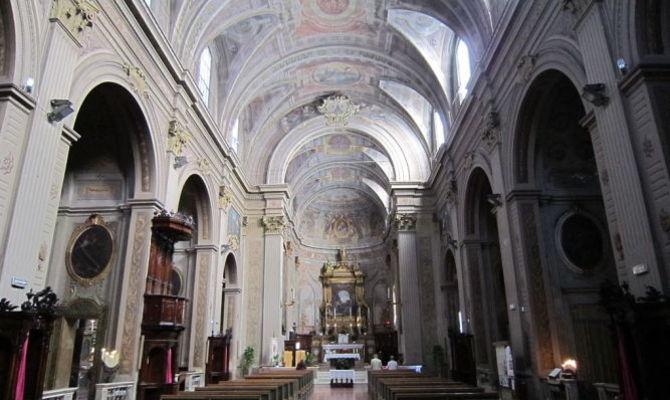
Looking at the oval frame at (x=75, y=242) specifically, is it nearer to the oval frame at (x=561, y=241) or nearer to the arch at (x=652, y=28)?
the oval frame at (x=561, y=241)

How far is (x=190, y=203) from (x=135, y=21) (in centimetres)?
710

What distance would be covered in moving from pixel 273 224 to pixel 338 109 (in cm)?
638

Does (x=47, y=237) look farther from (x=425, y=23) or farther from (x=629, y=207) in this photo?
(x=425, y=23)

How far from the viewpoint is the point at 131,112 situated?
1075cm

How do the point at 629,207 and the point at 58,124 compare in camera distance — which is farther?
the point at 58,124

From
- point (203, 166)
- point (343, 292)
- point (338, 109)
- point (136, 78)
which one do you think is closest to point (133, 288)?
point (136, 78)

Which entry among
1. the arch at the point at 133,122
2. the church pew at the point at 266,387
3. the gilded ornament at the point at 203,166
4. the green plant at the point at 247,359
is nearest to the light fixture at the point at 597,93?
the church pew at the point at 266,387

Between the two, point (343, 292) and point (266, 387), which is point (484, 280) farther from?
point (343, 292)

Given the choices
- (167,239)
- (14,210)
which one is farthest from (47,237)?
(167,239)

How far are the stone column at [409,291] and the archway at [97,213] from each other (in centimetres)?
1258

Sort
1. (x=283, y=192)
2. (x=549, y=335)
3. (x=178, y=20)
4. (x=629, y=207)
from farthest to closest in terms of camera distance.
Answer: (x=283, y=192)
(x=178, y=20)
(x=549, y=335)
(x=629, y=207)

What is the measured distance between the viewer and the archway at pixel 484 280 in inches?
556

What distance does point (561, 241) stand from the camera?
1048 cm

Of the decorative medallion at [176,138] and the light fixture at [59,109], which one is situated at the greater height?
the decorative medallion at [176,138]
